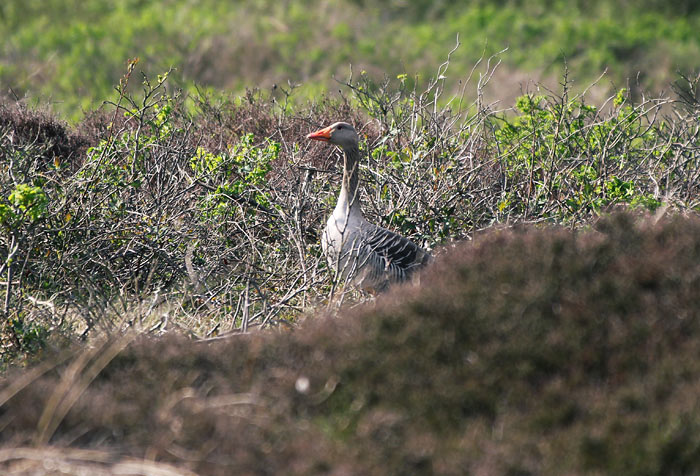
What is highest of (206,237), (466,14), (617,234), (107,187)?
(617,234)

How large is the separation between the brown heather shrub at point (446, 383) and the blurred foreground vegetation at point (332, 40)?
11.5m

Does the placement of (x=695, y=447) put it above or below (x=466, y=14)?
above

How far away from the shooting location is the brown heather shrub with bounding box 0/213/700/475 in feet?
11.8

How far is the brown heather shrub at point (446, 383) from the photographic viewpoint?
11.8 feet

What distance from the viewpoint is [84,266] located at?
248 inches

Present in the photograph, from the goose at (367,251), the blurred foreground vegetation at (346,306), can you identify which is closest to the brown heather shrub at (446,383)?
the blurred foreground vegetation at (346,306)

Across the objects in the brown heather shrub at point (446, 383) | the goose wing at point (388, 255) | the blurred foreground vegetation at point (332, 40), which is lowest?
the blurred foreground vegetation at point (332, 40)

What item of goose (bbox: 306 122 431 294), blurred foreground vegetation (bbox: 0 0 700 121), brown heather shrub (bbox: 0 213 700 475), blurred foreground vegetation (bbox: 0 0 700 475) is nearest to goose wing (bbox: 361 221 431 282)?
goose (bbox: 306 122 431 294)

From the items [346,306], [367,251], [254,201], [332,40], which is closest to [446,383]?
[346,306]

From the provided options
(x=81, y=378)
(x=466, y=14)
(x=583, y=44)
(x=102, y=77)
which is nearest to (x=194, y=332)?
(x=81, y=378)

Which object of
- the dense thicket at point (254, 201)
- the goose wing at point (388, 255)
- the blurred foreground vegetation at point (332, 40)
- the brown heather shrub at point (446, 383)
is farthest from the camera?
the blurred foreground vegetation at point (332, 40)

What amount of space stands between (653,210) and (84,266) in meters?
3.84

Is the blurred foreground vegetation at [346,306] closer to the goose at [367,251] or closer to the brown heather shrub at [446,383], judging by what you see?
the brown heather shrub at [446,383]

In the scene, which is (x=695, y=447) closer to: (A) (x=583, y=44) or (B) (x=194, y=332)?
(B) (x=194, y=332)
